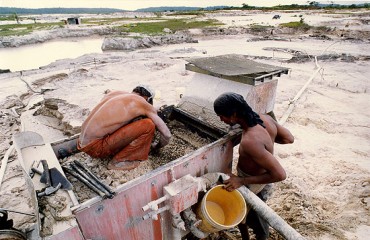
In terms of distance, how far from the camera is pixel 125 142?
3139 millimetres

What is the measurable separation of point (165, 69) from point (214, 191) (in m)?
9.55

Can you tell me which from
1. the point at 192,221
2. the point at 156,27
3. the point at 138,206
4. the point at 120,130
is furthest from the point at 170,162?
the point at 156,27

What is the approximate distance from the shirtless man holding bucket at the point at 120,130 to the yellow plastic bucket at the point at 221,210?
107 cm

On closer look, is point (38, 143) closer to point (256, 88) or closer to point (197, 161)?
point (197, 161)

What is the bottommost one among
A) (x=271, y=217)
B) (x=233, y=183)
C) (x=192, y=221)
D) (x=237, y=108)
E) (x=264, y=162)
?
(x=192, y=221)

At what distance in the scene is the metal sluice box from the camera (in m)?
2.26

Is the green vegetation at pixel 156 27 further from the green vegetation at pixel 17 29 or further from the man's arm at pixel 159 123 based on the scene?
the man's arm at pixel 159 123

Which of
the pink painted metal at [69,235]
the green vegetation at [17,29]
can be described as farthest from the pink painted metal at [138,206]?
the green vegetation at [17,29]

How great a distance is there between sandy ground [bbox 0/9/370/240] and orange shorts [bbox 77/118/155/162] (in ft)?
4.95

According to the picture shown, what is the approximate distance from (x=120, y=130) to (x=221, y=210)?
166 centimetres

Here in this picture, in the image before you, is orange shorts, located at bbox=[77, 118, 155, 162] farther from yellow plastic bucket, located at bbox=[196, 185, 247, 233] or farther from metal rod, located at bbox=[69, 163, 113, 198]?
yellow plastic bucket, located at bbox=[196, 185, 247, 233]

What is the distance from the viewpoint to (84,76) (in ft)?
34.8

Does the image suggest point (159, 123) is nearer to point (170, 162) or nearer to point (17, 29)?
point (170, 162)

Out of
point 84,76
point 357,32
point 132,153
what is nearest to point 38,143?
point 132,153
